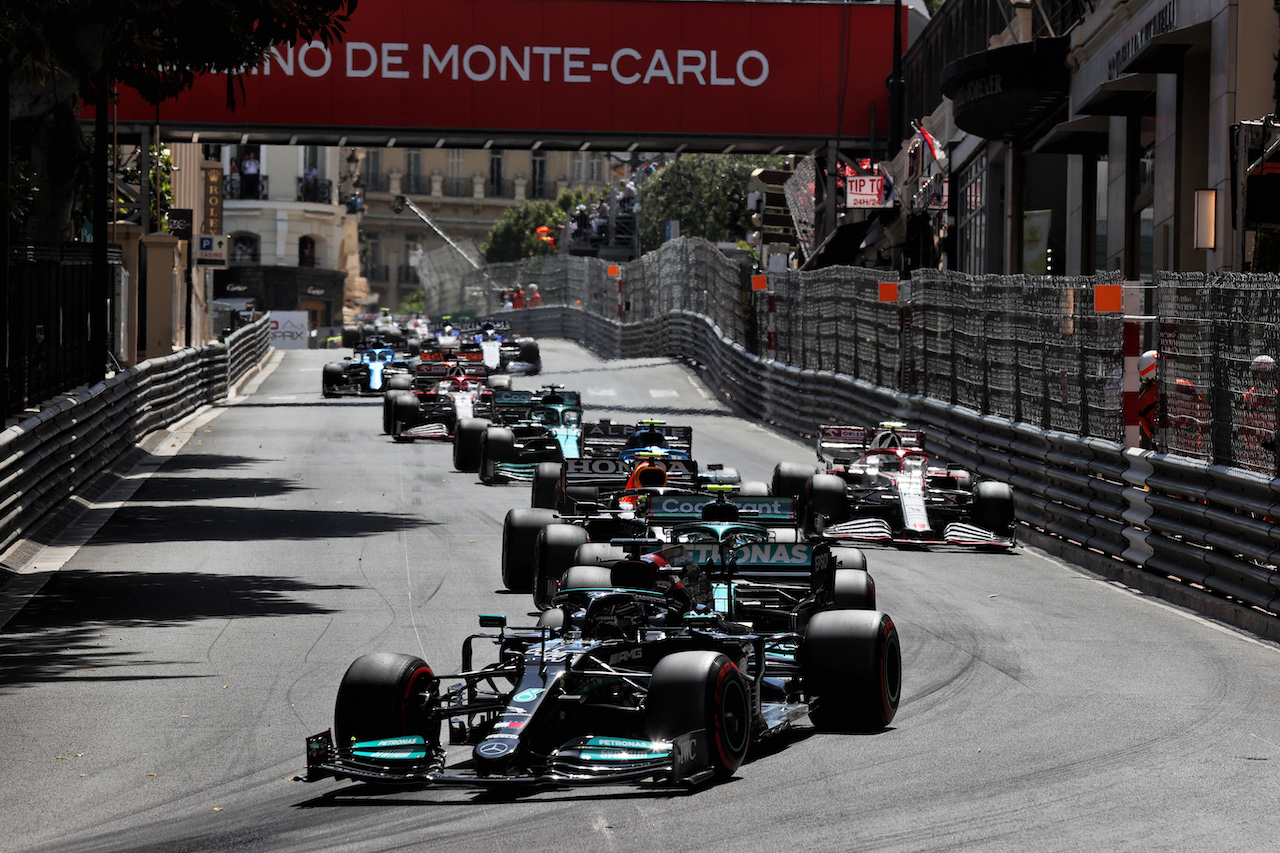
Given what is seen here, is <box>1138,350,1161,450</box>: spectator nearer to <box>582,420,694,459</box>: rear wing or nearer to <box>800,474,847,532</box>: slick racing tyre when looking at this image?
<box>800,474,847,532</box>: slick racing tyre

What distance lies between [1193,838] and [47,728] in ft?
17.1

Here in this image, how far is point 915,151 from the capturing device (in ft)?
114

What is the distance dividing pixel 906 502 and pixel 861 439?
2.69 metres

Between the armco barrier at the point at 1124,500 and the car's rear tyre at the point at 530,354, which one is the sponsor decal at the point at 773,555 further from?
the car's rear tyre at the point at 530,354

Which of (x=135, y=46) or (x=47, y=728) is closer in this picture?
(x=47, y=728)

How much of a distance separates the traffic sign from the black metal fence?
19.5m

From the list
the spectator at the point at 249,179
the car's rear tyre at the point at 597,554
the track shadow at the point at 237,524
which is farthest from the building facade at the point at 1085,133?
the spectator at the point at 249,179

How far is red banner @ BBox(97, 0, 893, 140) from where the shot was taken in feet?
119

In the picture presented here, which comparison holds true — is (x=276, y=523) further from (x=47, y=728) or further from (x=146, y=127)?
(x=146, y=127)

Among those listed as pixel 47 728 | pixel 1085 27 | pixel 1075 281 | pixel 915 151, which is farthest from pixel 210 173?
pixel 47 728

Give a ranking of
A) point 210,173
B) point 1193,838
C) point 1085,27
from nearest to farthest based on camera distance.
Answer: point 1193,838, point 1085,27, point 210,173

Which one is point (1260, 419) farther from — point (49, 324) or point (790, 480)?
point (49, 324)

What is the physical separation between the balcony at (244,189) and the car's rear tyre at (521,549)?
75172mm

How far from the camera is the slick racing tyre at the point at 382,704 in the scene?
7.14 metres
